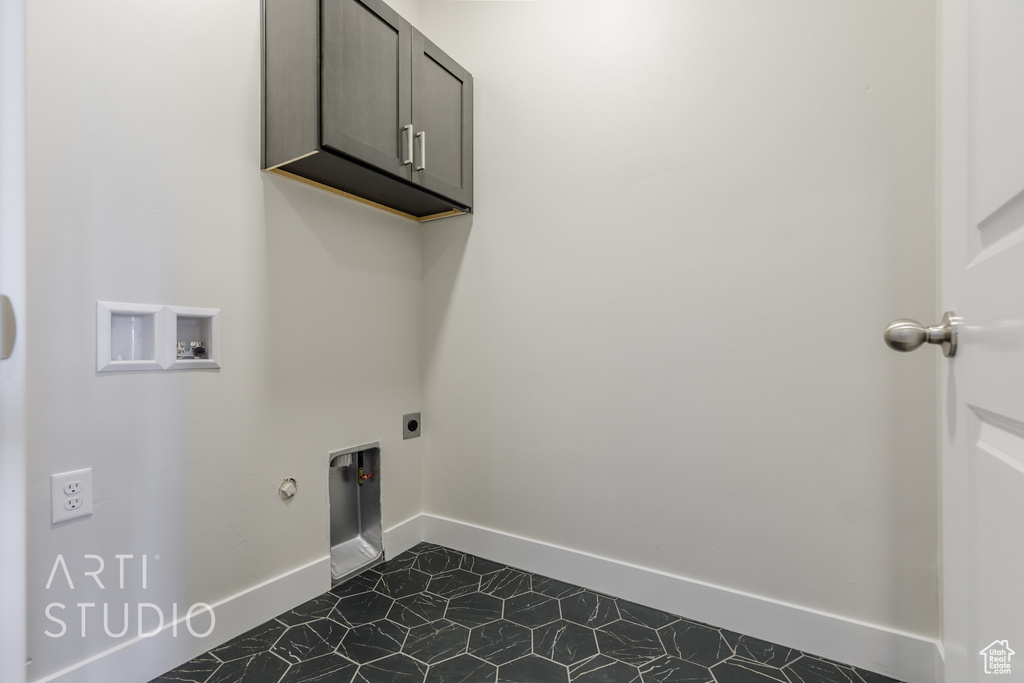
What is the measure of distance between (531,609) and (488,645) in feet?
0.77

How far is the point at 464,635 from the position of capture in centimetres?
142

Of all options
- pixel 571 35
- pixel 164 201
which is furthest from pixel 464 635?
pixel 571 35

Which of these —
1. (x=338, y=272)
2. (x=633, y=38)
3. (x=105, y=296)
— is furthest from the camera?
(x=338, y=272)

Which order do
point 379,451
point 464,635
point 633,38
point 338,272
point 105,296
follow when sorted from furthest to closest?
point 379,451
point 338,272
point 633,38
point 464,635
point 105,296

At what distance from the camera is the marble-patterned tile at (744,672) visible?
1.24m

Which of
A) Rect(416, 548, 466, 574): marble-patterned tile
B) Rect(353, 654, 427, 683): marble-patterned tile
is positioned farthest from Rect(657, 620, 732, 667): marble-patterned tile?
Rect(416, 548, 466, 574): marble-patterned tile

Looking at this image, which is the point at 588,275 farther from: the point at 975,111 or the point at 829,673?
the point at 829,673

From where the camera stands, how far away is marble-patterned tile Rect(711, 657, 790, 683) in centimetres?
124

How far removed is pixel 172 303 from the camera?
128 centimetres

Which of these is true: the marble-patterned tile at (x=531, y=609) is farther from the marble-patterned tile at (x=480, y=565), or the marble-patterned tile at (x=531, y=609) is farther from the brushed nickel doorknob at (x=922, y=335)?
the brushed nickel doorknob at (x=922, y=335)

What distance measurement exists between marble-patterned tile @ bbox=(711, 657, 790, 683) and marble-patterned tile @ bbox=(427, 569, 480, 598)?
31.5 inches

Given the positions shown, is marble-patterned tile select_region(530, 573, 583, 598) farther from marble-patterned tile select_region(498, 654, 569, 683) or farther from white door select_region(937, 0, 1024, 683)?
white door select_region(937, 0, 1024, 683)

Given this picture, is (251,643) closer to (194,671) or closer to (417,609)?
(194,671)

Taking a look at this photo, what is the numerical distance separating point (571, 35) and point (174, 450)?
1864 millimetres
